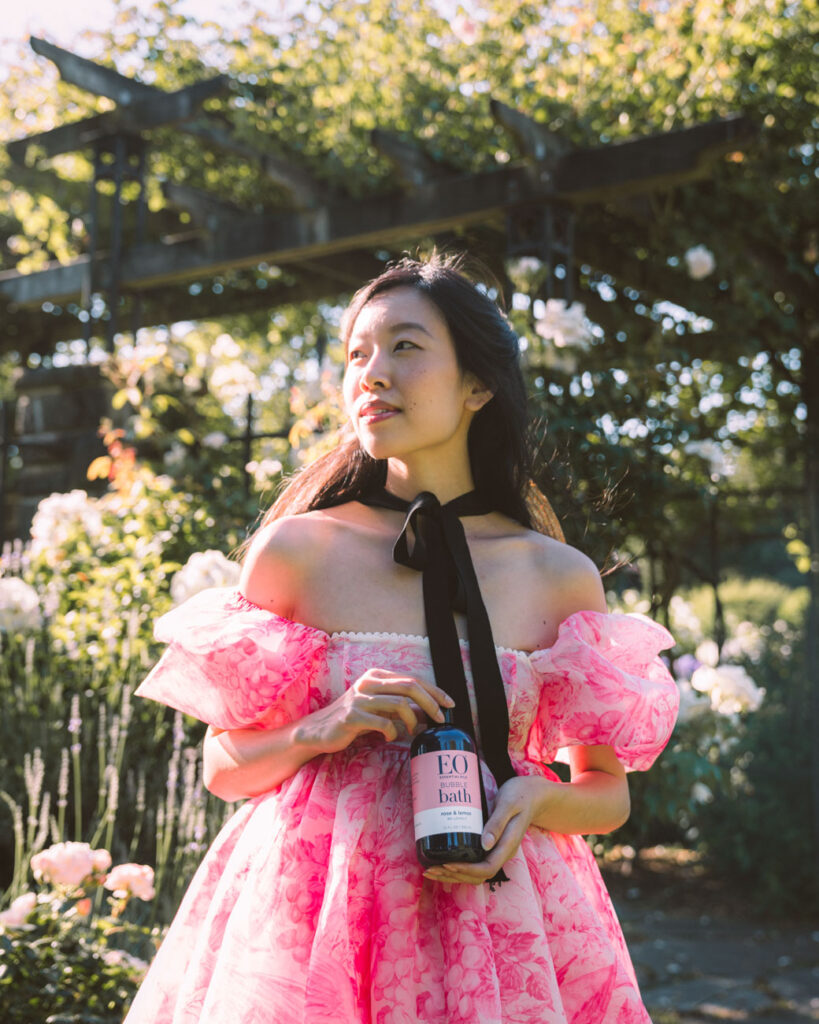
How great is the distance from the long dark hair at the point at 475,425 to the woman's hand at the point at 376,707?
0.46 metres

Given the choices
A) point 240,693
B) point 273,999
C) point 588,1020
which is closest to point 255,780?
point 240,693

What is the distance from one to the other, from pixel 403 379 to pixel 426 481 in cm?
18

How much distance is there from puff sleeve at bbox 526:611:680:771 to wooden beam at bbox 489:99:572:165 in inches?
106

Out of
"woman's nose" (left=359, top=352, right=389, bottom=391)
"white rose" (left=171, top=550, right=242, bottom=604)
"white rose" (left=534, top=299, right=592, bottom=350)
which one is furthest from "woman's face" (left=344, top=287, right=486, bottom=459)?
"white rose" (left=534, top=299, right=592, bottom=350)

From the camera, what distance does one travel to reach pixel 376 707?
137 centimetres

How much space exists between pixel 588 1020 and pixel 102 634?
2454mm

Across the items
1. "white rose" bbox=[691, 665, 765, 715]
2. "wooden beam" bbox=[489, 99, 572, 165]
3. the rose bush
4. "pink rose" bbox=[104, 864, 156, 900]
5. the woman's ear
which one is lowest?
the rose bush

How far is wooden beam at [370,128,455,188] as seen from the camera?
4297 mm

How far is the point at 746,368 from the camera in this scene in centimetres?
505

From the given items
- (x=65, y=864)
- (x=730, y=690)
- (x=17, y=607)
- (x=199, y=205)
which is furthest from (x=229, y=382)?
(x=65, y=864)

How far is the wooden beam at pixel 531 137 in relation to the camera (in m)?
3.91

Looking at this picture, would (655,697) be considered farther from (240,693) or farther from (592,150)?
(592,150)

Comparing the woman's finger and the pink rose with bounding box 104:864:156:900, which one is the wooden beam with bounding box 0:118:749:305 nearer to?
the pink rose with bounding box 104:864:156:900

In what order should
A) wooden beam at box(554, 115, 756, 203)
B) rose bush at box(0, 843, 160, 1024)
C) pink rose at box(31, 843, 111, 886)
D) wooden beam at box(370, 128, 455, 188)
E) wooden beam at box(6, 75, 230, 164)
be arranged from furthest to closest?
1. wooden beam at box(6, 75, 230, 164)
2. wooden beam at box(370, 128, 455, 188)
3. wooden beam at box(554, 115, 756, 203)
4. pink rose at box(31, 843, 111, 886)
5. rose bush at box(0, 843, 160, 1024)
